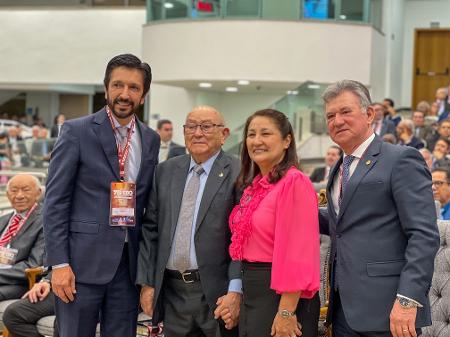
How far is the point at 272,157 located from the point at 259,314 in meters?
0.68

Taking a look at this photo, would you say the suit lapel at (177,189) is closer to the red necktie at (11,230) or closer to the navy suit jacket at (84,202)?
the navy suit jacket at (84,202)

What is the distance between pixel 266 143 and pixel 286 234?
1.36ft

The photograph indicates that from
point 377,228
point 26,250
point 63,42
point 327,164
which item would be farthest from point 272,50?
point 377,228

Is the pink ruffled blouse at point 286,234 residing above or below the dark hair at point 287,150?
below

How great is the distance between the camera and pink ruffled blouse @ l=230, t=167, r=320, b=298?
296 centimetres

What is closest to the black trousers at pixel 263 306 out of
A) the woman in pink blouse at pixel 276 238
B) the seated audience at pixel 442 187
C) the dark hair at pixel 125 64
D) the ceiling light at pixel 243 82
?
the woman in pink blouse at pixel 276 238

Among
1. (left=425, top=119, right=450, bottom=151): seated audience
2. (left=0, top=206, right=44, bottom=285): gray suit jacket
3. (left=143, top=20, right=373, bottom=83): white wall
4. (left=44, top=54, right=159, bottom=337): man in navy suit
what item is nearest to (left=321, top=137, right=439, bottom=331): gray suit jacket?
(left=44, top=54, right=159, bottom=337): man in navy suit

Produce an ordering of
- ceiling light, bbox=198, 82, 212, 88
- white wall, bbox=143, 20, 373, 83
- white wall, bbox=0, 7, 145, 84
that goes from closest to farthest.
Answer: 1. white wall, bbox=143, 20, 373, 83
2. ceiling light, bbox=198, 82, 212, 88
3. white wall, bbox=0, 7, 145, 84

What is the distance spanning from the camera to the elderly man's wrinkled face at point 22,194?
5.50 metres

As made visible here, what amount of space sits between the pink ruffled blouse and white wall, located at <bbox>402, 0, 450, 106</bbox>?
771 inches

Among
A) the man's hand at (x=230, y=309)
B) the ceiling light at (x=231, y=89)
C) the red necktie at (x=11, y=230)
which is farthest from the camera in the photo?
the ceiling light at (x=231, y=89)

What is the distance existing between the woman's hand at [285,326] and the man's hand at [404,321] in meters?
0.43

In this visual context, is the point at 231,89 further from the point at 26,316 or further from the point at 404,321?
the point at 404,321

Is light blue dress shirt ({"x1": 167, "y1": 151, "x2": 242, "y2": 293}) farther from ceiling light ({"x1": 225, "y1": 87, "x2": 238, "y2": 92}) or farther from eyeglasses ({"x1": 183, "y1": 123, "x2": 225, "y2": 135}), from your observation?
ceiling light ({"x1": 225, "y1": 87, "x2": 238, "y2": 92})
